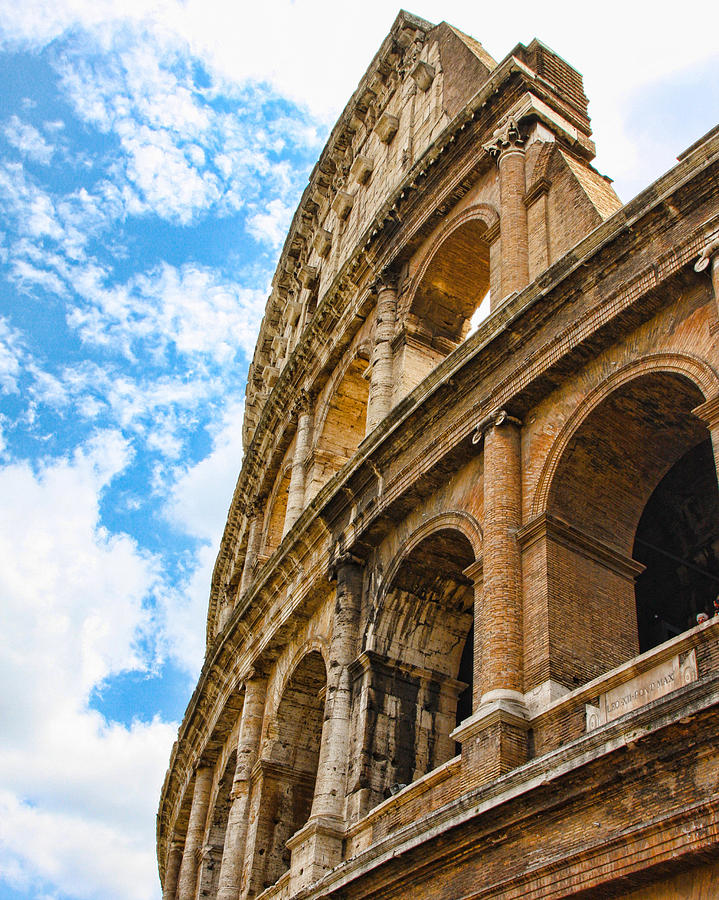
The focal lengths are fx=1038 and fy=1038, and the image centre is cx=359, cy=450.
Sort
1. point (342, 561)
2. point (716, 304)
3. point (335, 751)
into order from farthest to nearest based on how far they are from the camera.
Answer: point (342, 561) < point (335, 751) < point (716, 304)

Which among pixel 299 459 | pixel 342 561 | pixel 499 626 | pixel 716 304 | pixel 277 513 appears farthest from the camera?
pixel 277 513

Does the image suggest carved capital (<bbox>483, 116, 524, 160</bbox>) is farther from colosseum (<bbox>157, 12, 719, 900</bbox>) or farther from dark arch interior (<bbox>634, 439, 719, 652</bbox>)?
dark arch interior (<bbox>634, 439, 719, 652</bbox>)

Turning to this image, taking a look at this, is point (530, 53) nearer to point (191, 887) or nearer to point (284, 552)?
point (284, 552)

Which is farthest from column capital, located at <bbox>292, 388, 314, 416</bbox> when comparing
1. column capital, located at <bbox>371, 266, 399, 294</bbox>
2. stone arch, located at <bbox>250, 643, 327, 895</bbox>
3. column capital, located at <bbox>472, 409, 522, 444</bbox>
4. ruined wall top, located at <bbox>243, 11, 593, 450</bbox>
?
column capital, located at <bbox>472, 409, 522, 444</bbox>

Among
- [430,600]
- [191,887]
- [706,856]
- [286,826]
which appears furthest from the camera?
[191,887]

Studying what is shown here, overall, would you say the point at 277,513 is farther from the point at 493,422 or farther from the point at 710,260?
the point at 710,260

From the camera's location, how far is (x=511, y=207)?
40.8 feet

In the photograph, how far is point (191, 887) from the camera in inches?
655

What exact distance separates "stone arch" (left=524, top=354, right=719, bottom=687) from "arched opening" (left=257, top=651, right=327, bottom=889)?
4808 millimetres

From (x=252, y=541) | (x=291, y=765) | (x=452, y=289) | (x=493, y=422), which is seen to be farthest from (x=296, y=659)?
(x=252, y=541)

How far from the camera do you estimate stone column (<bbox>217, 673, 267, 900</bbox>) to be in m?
12.9

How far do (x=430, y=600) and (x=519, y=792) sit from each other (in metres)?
4.43

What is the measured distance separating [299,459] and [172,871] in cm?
845

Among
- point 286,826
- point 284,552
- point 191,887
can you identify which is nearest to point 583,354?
point 284,552
